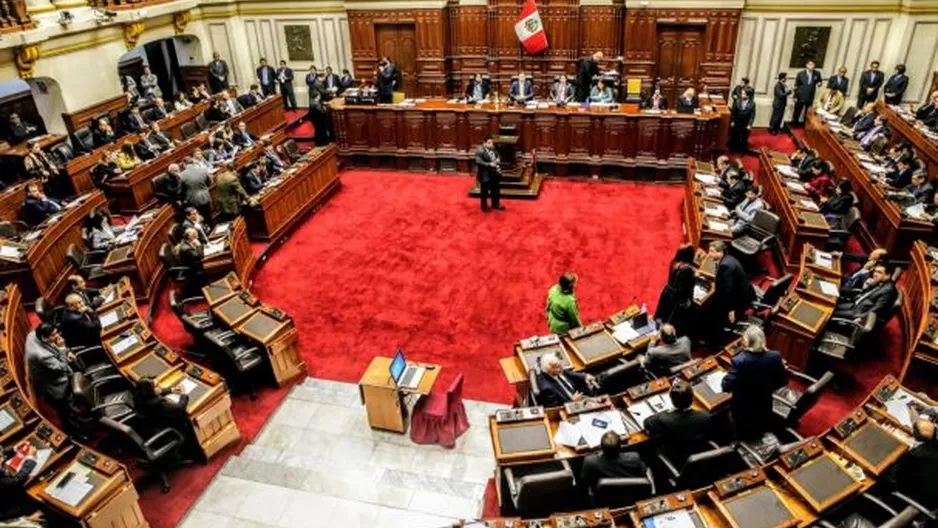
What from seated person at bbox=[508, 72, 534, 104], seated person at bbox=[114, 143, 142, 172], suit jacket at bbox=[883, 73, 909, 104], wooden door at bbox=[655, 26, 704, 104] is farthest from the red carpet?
suit jacket at bbox=[883, 73, 909, 104]

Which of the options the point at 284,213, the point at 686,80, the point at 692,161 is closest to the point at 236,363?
the point at 284,213

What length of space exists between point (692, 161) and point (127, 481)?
32.8 ft

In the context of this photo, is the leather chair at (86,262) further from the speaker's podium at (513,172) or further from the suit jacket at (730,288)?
the suit jacket at (730,288)

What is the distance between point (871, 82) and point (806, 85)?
1.27 m

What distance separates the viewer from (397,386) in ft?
21.5

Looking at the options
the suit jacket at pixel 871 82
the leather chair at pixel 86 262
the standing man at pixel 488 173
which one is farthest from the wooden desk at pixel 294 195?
the suit jacket at pixel 871 82

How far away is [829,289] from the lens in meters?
7.27

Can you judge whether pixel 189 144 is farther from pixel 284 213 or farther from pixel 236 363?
pixel 236 363

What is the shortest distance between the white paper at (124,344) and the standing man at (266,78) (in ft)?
37.4

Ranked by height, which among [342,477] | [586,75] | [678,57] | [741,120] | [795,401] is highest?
[678,57]

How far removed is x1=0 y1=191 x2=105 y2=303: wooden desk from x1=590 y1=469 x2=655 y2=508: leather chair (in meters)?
8.12

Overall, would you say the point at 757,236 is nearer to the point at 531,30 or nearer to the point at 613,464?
the point at 613,464

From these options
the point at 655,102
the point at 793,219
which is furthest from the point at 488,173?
the point at 793,219

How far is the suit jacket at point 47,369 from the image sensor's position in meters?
6.34
